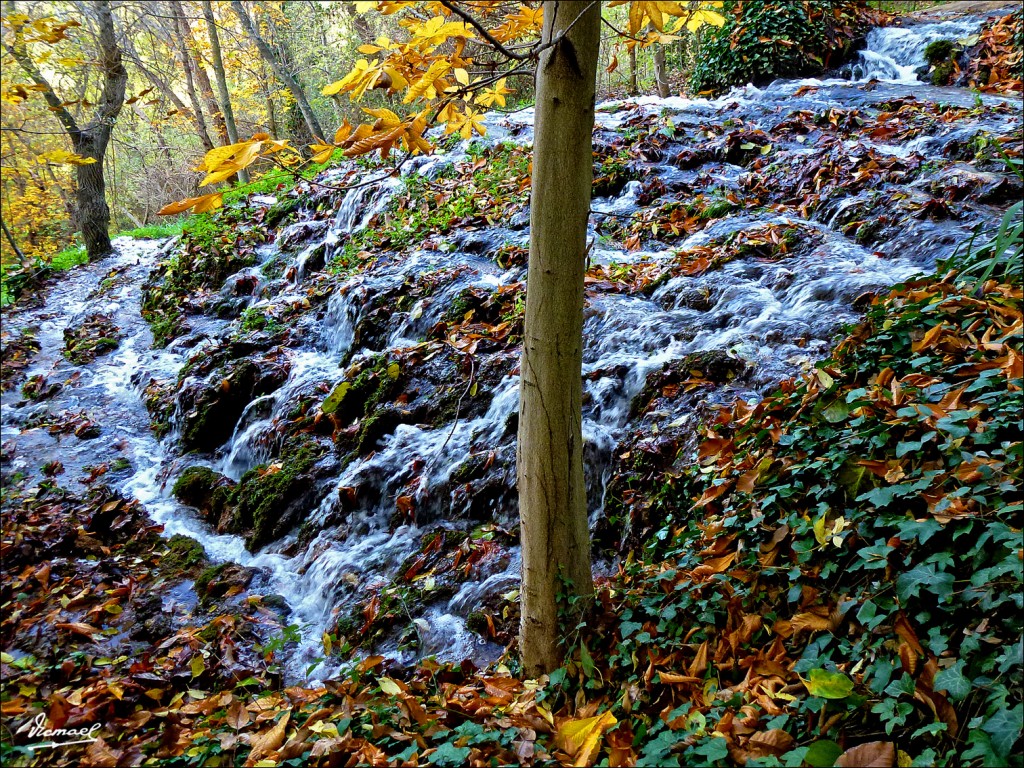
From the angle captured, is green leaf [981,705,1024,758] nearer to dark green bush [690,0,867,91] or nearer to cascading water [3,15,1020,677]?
cascading water [3,15,1020,677]

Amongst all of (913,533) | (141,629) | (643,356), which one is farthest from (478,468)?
(913,533)

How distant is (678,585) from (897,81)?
9.64 meters

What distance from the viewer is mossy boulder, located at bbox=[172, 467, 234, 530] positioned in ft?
17.5

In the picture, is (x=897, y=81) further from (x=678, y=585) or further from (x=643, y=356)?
(x=678, y=585)

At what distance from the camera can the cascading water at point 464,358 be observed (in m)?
4.14

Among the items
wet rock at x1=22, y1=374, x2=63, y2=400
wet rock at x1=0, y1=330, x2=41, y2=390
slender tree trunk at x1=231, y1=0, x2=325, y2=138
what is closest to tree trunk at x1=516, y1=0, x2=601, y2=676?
wet rock at x1=22, y1=374, x2=63, y2=400

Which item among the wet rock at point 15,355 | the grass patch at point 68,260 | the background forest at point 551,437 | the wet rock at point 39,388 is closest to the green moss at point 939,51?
the background forest at point 551,437

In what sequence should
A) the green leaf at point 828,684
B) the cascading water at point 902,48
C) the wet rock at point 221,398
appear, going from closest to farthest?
the green leaf at point 828,684
the wet rock at point 221,398
the cascading water at point 902,48

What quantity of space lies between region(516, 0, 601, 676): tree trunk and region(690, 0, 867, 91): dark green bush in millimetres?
9339

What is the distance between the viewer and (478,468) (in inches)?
173

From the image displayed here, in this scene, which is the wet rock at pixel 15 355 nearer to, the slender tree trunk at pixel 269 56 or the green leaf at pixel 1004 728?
the slender tree trunk at pixel 269 56

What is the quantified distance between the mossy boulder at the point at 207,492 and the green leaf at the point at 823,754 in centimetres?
470

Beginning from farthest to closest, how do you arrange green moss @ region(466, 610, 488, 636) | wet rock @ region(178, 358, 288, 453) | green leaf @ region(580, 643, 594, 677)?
wet rock @ region(178, 358, 288, 453), green moss @ region(466, 610, 488, 636), green leaf @ region(580, 643, 594, 677)

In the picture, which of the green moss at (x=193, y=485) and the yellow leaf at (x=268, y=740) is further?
the green moss at (x=193, y=485)
